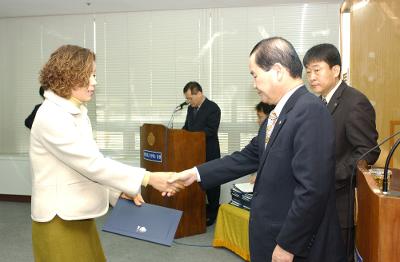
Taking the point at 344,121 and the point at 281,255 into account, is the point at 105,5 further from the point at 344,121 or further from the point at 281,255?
the point at 281,255

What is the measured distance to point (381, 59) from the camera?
10.9 feet

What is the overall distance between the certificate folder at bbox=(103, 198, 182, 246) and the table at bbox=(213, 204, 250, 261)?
1648 millimetres

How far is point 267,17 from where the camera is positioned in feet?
16.5

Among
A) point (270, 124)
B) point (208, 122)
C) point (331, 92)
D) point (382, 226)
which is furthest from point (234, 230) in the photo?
point (382, 226)

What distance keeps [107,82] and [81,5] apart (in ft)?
3.46

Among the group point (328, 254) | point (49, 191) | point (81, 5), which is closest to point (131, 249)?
point (49, 191)

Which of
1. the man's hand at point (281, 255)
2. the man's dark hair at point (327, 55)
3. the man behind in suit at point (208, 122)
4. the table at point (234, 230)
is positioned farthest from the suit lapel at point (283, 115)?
the man behind in suit at point (208, 122)

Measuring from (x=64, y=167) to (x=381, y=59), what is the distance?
2.83 m

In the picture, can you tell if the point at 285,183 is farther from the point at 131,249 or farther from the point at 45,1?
the point at 45,1

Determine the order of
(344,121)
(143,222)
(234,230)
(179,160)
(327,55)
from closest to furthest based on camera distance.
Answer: (143,222), (344,121), (327,55), (234,230), (179,160)

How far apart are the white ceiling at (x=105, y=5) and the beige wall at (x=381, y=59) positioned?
60.8 inches

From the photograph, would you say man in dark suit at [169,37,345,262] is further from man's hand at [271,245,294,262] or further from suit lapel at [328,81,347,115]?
suit lapel at [328,81,347,115]

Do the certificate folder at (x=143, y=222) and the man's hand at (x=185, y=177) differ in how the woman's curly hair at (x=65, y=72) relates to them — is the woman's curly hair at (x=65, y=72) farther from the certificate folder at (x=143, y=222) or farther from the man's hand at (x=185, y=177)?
the man's hand at (x=185, y=177)

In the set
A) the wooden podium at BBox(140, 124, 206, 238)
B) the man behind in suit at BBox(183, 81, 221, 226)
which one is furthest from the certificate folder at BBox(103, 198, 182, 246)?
the man behind in suit at BBox(183, 81, 221, 226)
